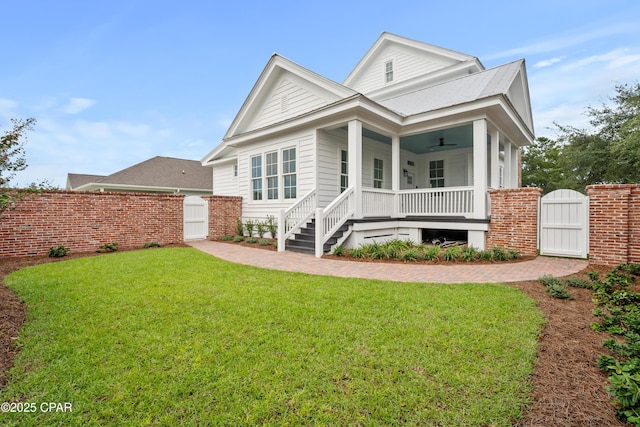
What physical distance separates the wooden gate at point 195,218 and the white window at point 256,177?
1946mm

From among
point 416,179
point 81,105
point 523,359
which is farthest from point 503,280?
point 81,105

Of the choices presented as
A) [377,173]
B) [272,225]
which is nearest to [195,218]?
[272,225]

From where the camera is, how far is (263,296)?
4.50 m

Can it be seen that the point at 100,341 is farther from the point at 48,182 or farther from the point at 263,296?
the point at 48,182

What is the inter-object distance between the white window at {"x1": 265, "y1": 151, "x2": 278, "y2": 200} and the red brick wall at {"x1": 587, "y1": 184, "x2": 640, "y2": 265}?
9.35 meters

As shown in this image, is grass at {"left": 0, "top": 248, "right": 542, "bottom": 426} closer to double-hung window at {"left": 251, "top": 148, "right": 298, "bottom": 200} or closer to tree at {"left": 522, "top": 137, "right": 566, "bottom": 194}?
double-hung window at {"left": 251, "top": 148, "right": 298, "bottom": 200}

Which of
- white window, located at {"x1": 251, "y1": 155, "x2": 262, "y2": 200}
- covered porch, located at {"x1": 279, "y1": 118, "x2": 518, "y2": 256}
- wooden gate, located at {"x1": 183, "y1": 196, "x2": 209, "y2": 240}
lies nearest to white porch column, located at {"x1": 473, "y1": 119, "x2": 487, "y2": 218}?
covered porch, located at {"x1": 279, "y1": 118, "x2": 518, "y2": 256}

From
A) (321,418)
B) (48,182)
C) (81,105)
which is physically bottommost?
(321,418)

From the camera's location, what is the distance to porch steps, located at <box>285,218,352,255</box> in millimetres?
8602

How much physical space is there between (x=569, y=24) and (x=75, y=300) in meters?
14.5

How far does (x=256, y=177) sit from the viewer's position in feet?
41.2

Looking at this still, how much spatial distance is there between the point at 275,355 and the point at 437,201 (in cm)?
816

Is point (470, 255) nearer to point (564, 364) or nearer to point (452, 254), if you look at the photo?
point (452, 254)

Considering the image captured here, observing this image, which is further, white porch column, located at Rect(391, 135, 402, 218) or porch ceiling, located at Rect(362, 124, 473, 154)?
porch ceiling, located at Rect(362, 124, 473, 154)
